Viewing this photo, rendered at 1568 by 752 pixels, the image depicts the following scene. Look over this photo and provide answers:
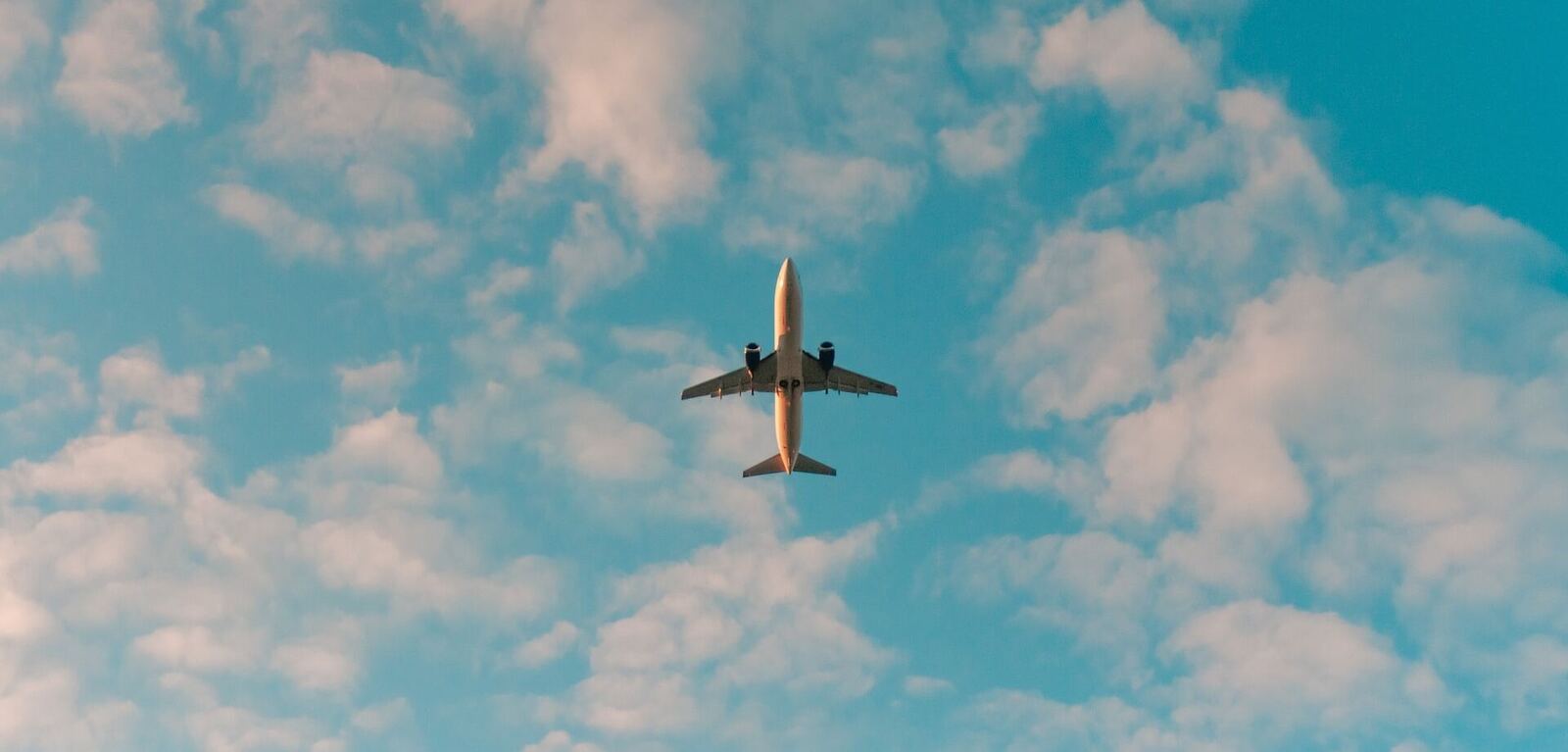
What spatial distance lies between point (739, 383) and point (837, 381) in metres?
9.11

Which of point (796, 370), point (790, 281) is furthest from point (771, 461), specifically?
point (790, 281)

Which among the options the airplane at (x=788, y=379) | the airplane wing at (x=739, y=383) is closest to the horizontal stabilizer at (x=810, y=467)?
the airplane at (x=788, y=379)

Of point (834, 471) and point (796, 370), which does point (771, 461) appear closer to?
point (834, 471)

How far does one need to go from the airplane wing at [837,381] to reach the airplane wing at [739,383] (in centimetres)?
312

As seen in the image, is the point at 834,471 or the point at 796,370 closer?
the point at 796,370

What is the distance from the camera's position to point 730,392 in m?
124

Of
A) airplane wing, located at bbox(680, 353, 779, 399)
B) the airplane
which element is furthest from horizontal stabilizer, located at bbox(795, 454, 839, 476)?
airplane wing, located at bbox(680, 353, 779, 399)

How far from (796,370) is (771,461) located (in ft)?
51.6

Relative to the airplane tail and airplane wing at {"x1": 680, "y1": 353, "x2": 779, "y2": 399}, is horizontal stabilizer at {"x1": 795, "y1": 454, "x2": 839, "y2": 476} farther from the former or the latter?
airplane wing at {"x1": 680, "y1": 353, "x2": 779, "y2": 399}

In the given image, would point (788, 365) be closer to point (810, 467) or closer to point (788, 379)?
point (788, 379)

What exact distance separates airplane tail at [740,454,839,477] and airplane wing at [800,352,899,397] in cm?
829

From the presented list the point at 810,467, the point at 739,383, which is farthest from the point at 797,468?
the point at 739,383

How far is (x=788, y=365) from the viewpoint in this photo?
114688 mm

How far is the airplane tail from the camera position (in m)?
128
